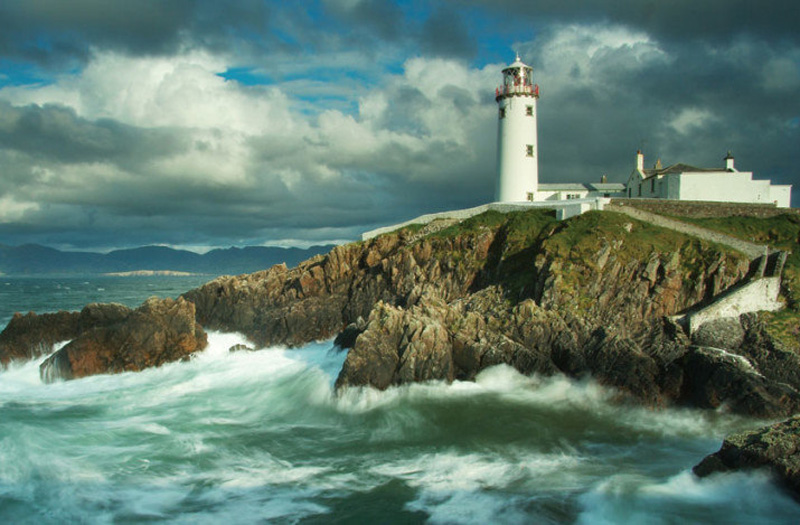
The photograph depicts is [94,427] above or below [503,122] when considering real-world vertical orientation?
below

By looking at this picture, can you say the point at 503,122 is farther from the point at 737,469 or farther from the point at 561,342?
the point at 737,469

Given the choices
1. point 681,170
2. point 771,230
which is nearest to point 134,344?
point 771,230

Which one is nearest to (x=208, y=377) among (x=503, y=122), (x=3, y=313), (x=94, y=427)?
(x=94, y=427)

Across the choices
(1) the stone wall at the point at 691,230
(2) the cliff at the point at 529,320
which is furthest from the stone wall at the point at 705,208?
(1) the stone wall at the point at 691,230

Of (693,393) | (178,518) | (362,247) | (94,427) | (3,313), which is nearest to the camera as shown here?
(178,518)

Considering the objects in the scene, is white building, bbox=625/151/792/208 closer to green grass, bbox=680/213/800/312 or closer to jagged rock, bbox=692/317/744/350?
green grass, bbox=680/213/800/312

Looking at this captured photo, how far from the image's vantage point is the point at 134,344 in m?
32.6

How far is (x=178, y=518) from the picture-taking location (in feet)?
50.6

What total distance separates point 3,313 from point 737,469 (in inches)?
3035

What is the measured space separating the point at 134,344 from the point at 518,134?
37.3 meters

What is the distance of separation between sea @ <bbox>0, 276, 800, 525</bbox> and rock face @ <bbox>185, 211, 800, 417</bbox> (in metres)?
1.32

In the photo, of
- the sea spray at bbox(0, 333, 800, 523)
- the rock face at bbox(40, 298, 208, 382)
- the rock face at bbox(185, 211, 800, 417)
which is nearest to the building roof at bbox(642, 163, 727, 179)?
the rock face at bbox(185, 211, 800, 417)

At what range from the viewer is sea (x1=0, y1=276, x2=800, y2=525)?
15.7m

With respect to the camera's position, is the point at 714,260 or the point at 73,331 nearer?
the point at 714,260
